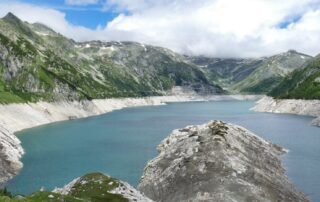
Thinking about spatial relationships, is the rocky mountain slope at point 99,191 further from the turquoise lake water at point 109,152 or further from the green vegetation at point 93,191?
the turquoise lake water at point 109,152

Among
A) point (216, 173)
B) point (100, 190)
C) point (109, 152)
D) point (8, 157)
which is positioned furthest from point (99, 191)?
point (109, 152)

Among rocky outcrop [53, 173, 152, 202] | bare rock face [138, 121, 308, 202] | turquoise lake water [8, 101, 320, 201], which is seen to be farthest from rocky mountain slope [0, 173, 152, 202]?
turquoise lake water [8, 101, 320, 201]

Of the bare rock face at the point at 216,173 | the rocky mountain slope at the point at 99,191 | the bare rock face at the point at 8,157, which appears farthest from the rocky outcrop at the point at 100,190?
the bare rock face at the point at 8,157

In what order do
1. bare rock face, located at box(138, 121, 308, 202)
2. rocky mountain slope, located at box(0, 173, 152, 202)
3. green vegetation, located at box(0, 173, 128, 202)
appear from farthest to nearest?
1. bare rock face, located at box(138, 121, 308, 202)
2. rocky mountain slope, located at box(0, 173, 152, 202)
3. green vegetation, located at box(0, 173, 128, 202)

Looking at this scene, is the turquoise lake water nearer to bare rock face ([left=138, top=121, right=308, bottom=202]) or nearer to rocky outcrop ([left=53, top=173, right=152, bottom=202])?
bare rock face ([left=138, top=121, right=308, bottom=202])

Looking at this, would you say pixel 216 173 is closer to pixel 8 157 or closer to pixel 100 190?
pixel 100 190

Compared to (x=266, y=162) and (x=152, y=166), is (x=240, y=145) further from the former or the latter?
(x=152, y=166)
